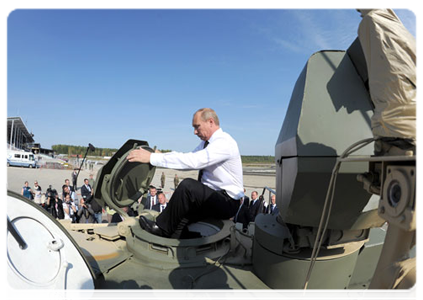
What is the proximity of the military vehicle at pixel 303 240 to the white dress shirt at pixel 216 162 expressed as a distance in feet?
1.83

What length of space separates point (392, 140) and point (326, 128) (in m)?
0.64

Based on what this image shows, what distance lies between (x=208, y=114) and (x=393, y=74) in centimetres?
210

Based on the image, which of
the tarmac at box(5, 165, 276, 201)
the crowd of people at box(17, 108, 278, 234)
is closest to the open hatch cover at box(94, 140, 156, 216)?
the crowd of people at box(17, 108, 278, 234)

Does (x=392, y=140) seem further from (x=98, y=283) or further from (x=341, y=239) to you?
(x=98, y=283)

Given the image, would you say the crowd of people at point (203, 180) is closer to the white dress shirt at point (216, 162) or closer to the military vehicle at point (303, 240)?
the white dress shirt at point (216, 162)

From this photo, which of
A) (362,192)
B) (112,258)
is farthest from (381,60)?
(112,258)

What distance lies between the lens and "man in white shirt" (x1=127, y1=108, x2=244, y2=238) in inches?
111

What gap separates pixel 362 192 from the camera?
6.42ft

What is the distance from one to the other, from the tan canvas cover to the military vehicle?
0.50ft

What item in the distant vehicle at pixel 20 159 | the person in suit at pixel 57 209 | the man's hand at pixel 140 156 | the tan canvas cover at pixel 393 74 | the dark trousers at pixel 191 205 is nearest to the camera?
the tan canvas cover at pixel 393 74

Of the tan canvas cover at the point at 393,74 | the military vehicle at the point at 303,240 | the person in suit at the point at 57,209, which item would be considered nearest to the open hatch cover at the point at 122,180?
the military vehicle at the point at 303,240

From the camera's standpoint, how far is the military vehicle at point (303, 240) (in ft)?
4.25

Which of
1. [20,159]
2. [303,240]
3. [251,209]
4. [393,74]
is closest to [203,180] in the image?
[303,240]

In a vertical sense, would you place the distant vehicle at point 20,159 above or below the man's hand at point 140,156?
below
